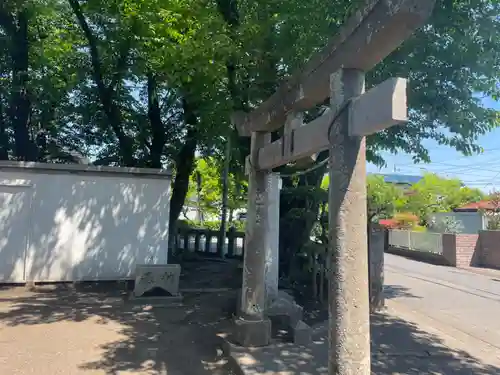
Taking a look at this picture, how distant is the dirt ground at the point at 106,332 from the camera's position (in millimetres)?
4469

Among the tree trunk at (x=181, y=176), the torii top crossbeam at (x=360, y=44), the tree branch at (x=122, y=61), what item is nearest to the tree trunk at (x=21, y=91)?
the tree branch at (x=122, y=61)

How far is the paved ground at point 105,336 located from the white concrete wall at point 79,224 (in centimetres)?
82

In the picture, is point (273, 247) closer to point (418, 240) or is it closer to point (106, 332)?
point (106, 332)

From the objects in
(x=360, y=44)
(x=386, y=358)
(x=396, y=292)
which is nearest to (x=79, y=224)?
(x=386, y=358)

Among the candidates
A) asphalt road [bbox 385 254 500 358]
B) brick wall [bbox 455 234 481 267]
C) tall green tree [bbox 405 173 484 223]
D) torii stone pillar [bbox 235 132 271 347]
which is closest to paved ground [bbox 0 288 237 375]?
torii stone pillar [bbox 235 132 271 347]

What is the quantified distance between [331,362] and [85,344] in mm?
3630

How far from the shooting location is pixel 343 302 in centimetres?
271

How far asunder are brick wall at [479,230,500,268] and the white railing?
1.36 m

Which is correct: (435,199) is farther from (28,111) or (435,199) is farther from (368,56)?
(368,56)

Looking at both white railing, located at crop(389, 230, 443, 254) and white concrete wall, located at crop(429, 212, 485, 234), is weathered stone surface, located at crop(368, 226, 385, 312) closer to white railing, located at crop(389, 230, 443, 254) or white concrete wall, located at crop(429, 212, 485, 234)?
white railing, located at crop(389, 230, 443, 254)

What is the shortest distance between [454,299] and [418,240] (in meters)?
8.42

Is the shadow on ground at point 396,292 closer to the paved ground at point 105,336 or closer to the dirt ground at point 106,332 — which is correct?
the dirt ground at point 106,332

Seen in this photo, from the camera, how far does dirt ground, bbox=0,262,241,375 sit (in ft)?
14.7

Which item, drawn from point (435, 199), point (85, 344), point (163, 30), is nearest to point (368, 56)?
point (85, 344)
